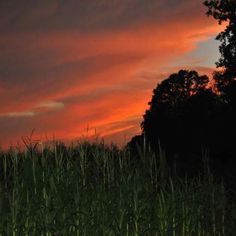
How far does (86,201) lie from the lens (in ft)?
29.7

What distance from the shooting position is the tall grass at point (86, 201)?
334 inches

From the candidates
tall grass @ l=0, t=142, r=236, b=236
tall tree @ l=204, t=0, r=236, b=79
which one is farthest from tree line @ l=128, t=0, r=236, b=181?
tall grass @ l=0, t=142, r=236, b=236

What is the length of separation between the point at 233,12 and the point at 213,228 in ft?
70.3

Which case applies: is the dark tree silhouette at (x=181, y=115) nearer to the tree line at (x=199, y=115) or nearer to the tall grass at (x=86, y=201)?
the tree line at (x=199, y=115)

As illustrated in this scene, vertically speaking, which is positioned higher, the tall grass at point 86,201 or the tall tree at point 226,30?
the tall tree at point 226,30

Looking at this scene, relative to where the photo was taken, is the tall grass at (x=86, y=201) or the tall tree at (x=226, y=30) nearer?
the tall grass at (x=86, y=201)

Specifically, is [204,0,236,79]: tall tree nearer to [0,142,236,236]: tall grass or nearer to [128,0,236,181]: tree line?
[128,0,236,181]: tree line

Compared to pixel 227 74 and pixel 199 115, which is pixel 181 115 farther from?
pixel 227 74

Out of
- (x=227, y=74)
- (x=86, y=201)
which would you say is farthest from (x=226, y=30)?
(x=86, y=201)

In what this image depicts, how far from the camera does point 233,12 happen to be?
→ 31.3 metres

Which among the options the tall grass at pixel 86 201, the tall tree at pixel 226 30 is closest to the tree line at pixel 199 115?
the tall tree at pixel 226 30

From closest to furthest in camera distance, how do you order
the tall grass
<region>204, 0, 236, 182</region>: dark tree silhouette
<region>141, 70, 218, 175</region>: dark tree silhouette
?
the tall grass → <region>204, 0, 236, 182</region>: dark tree silhouette → <region>141, 70, 218, 175</region>: dark tree silhouette

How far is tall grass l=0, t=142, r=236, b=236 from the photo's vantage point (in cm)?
849

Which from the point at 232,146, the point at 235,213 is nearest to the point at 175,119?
the point at 232,146
